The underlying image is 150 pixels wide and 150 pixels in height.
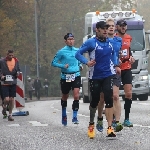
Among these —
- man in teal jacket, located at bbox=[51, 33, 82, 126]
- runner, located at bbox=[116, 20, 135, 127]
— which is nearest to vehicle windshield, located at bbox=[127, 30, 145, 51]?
man in teal jacket, located at bbox=[51, 33, 82, 126]

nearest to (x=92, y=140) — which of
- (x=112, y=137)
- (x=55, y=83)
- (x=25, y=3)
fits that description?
(x=112, y=137)

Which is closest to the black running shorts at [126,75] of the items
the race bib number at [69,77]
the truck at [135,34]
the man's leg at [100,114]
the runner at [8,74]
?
the race bib number at [69,77]

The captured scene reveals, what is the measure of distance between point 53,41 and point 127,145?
189ft

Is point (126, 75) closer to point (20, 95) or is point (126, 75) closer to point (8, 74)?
point (8, 74)

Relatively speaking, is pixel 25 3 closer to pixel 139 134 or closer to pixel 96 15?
pixel 96 15

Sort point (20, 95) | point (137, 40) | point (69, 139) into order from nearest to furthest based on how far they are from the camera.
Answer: point (69, 139), point (20, 95), point (137, 40)

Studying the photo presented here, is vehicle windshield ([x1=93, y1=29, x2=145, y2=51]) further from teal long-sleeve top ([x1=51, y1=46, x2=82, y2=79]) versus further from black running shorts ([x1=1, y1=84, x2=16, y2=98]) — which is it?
teal long-sleeve top ([x1=51, y1=46, x2=82, y2=79])

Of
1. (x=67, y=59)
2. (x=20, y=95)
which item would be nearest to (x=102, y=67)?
(x=67, y=59)

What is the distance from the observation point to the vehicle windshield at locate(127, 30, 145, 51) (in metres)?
27.2

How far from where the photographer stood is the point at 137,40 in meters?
27.4

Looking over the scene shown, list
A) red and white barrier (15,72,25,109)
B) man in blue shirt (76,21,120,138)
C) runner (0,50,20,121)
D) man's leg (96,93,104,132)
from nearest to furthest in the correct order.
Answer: man in blue shirt (76,21,120,138), man's leg (96,93,104,132), runner (0,50,20,121), red and white barrier (15,72,25,109)

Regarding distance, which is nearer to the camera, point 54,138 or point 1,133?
point 54,138

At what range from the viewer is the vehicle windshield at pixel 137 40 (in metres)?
27.2

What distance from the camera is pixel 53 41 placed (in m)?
66.9
